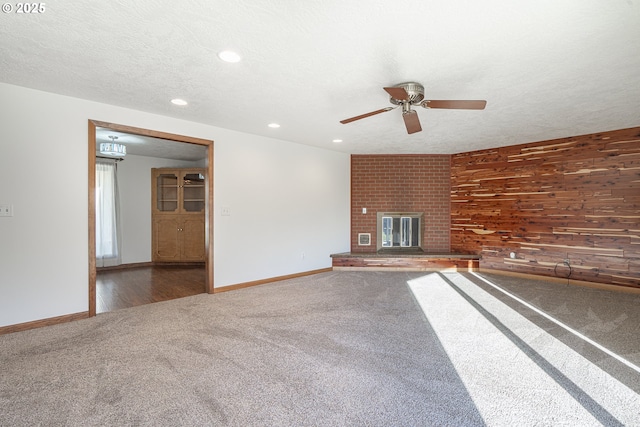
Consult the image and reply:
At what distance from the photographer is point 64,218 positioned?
10.2 feet

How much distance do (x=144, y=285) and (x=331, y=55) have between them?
4343mm

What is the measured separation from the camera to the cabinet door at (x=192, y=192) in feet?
21.8

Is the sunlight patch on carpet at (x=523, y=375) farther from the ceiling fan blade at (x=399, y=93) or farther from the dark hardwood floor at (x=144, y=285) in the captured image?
the dark hardwood floor at (x=144, y=285)

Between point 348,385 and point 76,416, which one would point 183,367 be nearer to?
point 76,416

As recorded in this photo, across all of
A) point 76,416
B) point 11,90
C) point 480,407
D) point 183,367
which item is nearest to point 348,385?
point 480,407

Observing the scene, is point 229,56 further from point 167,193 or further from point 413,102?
point 167,193

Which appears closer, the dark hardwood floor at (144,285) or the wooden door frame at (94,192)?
the wooden door frame at (94,192)

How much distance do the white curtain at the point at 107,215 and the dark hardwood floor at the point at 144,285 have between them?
0.33 metres

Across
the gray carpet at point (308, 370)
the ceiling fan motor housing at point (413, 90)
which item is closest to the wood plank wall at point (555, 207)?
the gray carpet at point (308, 370)

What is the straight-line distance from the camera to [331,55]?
225 centimetres

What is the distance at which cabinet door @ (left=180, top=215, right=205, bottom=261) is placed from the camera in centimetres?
649

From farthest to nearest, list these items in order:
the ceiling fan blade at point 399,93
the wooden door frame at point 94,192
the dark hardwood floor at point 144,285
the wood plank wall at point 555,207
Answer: the wood plank wall at point 555,207 < the dark hardwood floor at point 144,285 < the wooden door frame at point 94,192 < the ceiling fan blade at point 399,93

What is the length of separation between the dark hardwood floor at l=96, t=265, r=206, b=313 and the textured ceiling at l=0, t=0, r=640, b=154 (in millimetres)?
2347

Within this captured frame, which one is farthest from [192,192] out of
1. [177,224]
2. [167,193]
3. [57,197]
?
[57,197]
